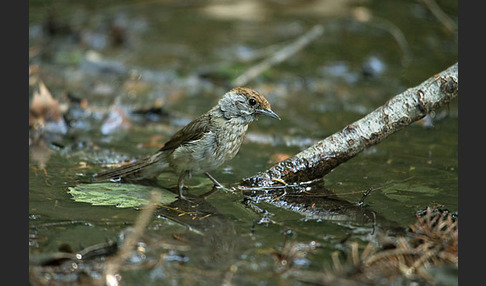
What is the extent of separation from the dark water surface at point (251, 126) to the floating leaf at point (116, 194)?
0.12 m

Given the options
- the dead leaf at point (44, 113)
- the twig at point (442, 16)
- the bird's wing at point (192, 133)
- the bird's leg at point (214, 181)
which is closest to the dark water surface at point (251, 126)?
the bird's leg at point (214, 181)

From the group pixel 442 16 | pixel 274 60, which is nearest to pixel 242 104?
pixel 274 60

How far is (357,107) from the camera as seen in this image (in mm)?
9305

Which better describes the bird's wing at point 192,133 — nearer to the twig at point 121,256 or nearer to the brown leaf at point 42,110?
the twig at point 121,256

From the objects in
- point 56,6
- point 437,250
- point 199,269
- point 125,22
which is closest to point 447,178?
point 437,250

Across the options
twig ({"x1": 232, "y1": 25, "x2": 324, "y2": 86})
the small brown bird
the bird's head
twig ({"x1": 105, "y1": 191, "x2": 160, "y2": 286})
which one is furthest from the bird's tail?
twig ({"x1": 232, "y1": 25, "x2": 324, "y2": 86})

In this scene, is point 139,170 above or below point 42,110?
above

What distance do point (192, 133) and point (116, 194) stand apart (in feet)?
3.38

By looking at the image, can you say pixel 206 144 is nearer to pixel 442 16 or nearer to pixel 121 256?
pixel 121 256

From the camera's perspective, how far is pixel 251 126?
8.43 meters

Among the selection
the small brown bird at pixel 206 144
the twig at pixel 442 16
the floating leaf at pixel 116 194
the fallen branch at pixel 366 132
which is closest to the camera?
the floating leaf at pixel 116 194

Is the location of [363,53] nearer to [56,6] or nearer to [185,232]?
[56,6]

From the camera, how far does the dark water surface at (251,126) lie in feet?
15.0

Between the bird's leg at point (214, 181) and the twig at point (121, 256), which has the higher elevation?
the twig at point (121, 256)
